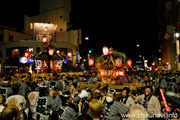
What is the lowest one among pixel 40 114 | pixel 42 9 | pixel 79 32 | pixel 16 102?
pixel 40 114

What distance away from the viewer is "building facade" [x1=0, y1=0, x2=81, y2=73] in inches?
1244

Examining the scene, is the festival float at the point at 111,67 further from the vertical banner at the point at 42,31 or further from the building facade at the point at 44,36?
the vertical banner at the point at 42,31

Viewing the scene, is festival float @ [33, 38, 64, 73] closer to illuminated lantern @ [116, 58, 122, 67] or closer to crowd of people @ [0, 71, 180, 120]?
illuminated lantern @ [116, 58, 122, 67]

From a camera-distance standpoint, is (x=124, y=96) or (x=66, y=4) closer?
(x=124, y=96)

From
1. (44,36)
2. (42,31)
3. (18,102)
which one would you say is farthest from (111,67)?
(42,31)

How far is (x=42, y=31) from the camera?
31.7 metres

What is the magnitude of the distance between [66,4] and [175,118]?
38.1 metres

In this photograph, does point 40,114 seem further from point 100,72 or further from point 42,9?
point 42,9

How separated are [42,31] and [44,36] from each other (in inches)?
42.0

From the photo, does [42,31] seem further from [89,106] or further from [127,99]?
[89,106]

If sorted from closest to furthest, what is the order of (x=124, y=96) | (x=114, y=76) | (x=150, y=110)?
(x=150, y=110) → (x=124, y=96) → (x=114, y=76)

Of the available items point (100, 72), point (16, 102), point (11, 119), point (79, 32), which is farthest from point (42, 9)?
point (11, 119)

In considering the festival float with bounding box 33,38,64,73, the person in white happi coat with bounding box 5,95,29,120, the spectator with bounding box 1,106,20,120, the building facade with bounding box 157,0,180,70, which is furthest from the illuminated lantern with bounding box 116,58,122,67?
the festival float with bounding box 33,38,64,73

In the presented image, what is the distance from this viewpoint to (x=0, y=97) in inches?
206
